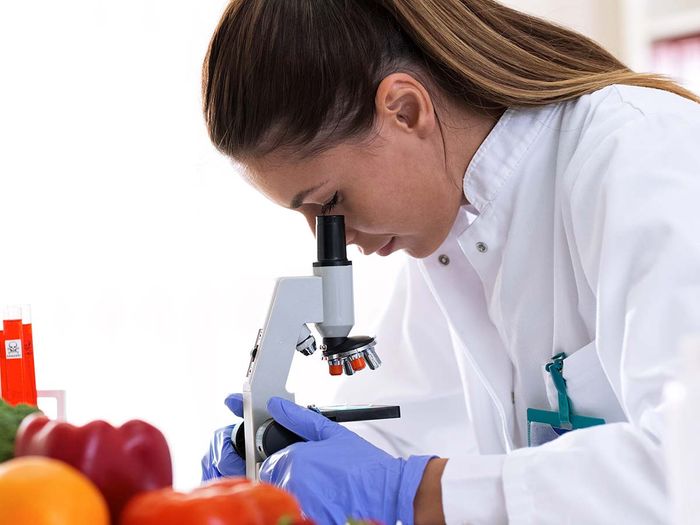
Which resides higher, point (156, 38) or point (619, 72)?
point (156, 38)

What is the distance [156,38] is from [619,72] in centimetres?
236

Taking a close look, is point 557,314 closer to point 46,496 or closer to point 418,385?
point 418,385

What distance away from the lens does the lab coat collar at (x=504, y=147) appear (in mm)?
1415

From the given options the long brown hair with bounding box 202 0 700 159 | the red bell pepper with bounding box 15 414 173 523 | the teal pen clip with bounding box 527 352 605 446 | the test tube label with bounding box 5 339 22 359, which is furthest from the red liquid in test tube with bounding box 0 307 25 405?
the teal pen clip with bounding box 527 352 605 446

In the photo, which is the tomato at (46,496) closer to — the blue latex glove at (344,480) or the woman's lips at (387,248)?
the blue latex glove at (344,480)

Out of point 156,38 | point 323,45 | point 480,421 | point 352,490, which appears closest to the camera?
point 352,490

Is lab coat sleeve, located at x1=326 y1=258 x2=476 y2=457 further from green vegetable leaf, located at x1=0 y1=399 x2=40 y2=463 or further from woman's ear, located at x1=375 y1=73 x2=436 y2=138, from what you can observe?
green vegetable leaf, located at x1=0 y1=399 x2=40 y2=463

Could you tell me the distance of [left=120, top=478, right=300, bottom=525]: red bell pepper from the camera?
0.57 m

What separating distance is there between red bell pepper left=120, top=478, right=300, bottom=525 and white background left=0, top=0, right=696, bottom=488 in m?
2.76

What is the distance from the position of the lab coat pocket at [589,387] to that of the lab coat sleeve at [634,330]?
0.53ft

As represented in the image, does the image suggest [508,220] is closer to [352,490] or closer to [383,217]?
[383,217]

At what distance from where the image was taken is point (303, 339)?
1268 millimetres

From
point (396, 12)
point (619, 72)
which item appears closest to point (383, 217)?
point (396, 12)

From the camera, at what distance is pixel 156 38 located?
3428 mm
